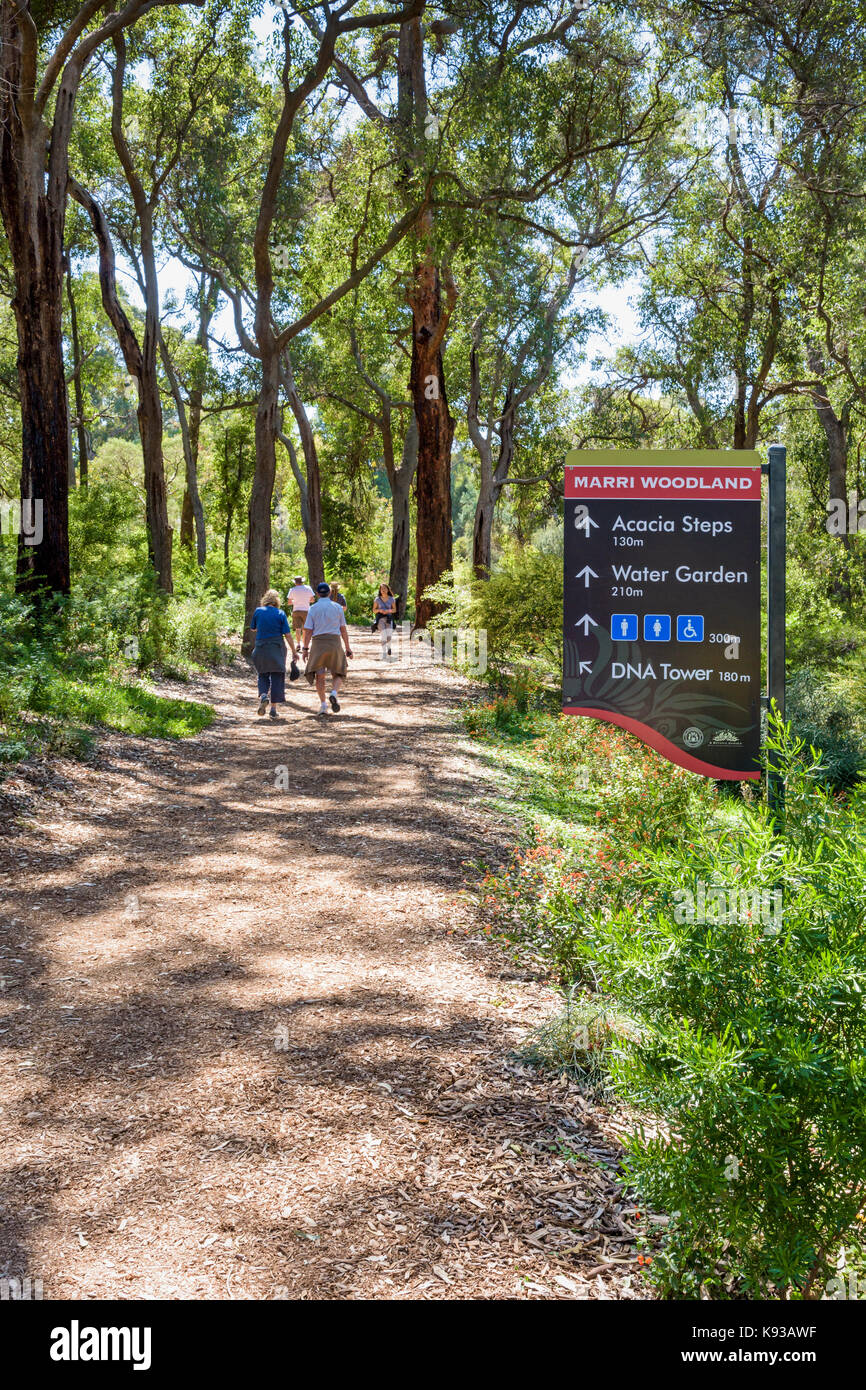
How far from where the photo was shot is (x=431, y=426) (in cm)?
2097

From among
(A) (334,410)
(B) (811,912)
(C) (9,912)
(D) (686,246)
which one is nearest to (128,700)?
(C) (9,912)

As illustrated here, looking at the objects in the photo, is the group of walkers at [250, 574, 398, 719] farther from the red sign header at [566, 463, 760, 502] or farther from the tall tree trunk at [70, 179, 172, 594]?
the red sign header at [566, 463, 760, 502]

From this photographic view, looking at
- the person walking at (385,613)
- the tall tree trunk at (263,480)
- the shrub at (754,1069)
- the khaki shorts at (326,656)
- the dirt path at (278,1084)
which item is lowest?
the dirt path at (278,1084)

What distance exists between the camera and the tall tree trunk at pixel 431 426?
20.6 metres

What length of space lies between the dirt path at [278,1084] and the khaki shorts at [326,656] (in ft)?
18.8

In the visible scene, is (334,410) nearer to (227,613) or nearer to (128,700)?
(227,613)

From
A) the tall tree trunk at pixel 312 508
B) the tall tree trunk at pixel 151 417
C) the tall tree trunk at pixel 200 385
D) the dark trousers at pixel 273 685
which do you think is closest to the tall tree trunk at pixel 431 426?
the tall tree trunk at pixel 151 417

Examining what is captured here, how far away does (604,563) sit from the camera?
5180mm

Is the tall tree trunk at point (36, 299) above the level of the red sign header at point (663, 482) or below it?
above

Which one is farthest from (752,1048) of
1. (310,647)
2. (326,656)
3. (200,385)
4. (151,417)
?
(200,385)

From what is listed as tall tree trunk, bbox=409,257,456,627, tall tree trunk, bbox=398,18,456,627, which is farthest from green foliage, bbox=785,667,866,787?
tall tree trunk, bbox=409,257,456,627

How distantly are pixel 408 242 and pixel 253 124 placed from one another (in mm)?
9577

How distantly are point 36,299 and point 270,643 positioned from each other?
512 cm

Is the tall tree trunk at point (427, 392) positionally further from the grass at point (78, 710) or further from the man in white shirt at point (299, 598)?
the grass at point (78, 710)
